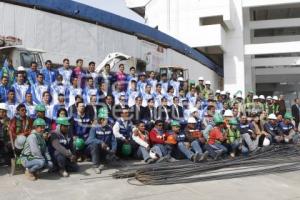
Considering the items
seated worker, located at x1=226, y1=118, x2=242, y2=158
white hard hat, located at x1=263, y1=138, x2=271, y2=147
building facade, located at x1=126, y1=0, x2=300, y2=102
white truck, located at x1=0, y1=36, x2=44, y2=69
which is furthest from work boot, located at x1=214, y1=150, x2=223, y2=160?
building facade, located at x1=126, y1=0, x2=300, y2=102

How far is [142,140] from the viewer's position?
8102 millimetres

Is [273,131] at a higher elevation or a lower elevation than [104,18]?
lower

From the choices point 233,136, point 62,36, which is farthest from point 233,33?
point 233,136

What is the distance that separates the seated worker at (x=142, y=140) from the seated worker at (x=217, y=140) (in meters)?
1.44

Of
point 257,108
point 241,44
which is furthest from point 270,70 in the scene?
point 257,108

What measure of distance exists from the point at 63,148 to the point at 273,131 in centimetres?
685

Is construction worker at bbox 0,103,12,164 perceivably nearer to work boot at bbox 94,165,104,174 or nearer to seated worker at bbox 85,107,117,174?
seated worker at bbox 85,107,117,174

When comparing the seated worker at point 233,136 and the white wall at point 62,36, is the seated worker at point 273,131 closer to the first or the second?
the seated worker at point 233,136

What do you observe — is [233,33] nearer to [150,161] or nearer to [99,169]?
[150,161]

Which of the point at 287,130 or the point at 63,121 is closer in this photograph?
the point at 63,121

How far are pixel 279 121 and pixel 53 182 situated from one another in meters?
7.70

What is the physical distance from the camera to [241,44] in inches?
1098

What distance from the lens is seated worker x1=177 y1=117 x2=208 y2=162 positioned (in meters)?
7.96

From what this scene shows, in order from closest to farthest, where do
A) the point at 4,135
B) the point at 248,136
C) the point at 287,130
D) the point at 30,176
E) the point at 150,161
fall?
1. the point at 30,176
2. the point at 4,135
3. the point at 150,161
4. the point at 248,136
5. the point at 287,130
